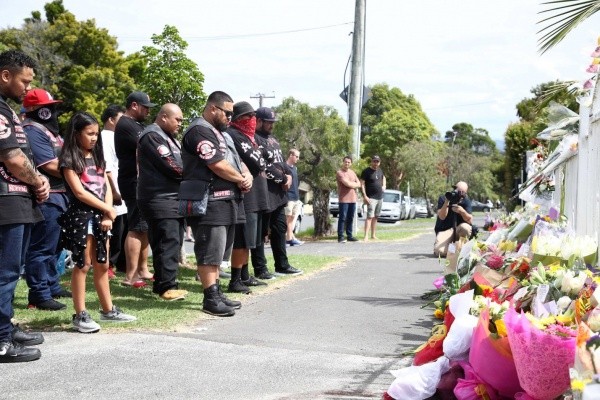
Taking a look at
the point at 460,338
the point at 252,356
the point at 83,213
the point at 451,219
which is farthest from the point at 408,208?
the point at 460,338

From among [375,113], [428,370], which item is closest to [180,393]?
[428,370]

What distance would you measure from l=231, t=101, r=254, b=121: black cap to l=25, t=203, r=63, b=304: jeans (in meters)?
2.20

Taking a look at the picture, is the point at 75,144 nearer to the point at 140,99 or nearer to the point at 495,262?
the point at 140,99

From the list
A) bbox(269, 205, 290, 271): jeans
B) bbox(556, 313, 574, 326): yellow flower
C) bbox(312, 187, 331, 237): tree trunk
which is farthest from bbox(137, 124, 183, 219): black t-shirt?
bbox(312, 187, 331, 237): tree trunk

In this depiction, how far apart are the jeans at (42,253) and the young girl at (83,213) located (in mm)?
1047

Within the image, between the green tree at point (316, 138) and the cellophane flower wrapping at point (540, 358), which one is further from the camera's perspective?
the green tree at point (316, 138)

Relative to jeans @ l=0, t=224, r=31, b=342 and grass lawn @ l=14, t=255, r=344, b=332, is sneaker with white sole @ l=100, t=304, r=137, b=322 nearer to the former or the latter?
grass lawn @ l=14, t=255, r=344, b=332

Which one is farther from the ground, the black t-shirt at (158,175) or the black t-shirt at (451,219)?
the black t-shirt at (158,175)

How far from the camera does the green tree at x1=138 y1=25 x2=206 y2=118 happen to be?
39.1 feet

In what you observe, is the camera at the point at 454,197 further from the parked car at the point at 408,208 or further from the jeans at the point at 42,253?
the parked car at the point at 408,208

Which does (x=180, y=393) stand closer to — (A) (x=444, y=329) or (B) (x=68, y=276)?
(A) (x=444, y=329)

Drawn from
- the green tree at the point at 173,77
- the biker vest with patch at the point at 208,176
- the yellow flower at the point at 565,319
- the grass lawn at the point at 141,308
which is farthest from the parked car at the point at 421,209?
the yellow flower at the point at 565,319

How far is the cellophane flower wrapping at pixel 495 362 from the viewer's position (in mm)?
3801

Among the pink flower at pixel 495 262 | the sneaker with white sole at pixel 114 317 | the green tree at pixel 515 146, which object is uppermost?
the green tree at pixel 515 146
